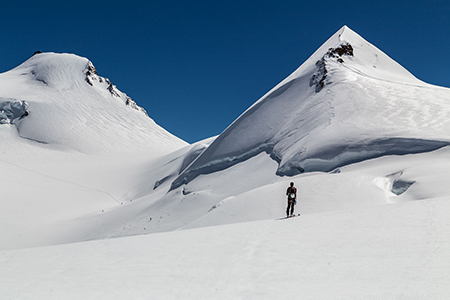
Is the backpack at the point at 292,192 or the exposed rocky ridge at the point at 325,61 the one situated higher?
the exposed rocky ridge at the point at 325,61

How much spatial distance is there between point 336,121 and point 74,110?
50.1 meters

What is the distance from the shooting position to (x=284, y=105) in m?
25.8

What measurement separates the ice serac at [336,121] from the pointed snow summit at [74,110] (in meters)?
29.7

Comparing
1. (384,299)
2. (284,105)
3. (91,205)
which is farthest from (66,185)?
(384,299)

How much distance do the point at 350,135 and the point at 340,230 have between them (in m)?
10.3

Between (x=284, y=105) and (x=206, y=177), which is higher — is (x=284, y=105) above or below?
above

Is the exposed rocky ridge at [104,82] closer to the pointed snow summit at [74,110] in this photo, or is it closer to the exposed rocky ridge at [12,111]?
the pointed snow summit at [74,110]

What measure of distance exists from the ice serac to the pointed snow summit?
97.4 feet

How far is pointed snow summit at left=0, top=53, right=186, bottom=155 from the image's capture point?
4812cm

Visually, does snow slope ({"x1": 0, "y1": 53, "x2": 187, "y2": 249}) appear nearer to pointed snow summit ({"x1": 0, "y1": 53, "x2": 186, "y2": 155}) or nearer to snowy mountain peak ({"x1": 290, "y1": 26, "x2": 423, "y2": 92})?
pointed snow summit ({"x1": 0, "y1": 53, "x2": 186, "y2": 155})

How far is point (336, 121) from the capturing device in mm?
18156

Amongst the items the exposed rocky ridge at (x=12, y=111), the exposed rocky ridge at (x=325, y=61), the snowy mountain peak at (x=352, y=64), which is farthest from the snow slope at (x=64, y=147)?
the snowy mountain peak at (x=352, y=64)

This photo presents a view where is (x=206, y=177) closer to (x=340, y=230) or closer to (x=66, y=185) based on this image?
(x=340, y=230)

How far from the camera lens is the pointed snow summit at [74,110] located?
48.1 m
